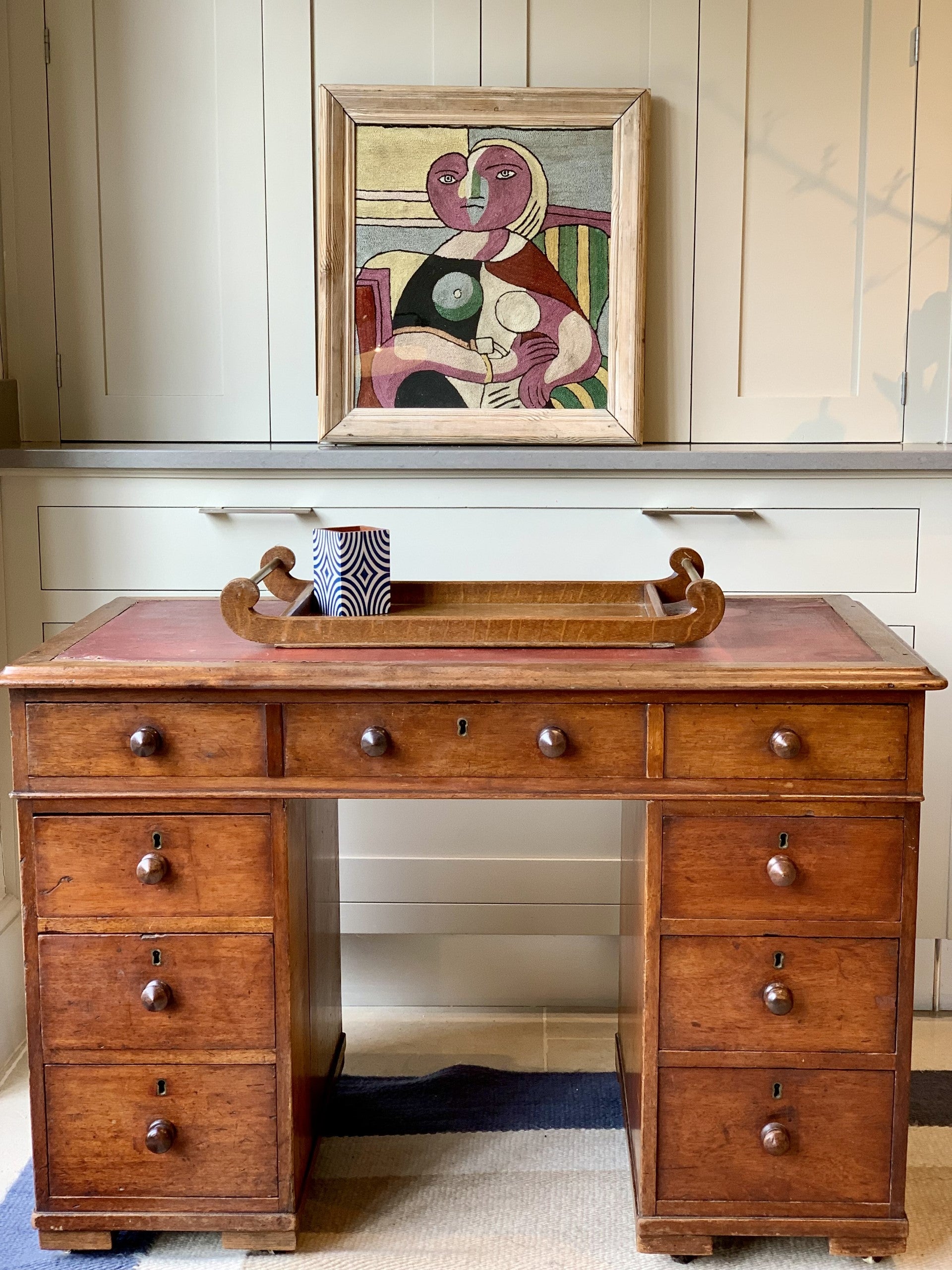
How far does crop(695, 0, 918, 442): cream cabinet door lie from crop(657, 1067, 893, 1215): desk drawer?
1.32m

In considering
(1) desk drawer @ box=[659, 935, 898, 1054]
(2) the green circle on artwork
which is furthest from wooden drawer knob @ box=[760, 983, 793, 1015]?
(2) the green circle on artwork

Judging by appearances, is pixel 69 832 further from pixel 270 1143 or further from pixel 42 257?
pixel 42 257

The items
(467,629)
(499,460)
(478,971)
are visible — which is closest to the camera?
(467,629)

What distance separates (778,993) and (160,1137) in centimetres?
92

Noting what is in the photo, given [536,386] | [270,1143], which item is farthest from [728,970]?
[536,386]

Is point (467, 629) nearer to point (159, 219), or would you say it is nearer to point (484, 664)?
point (484, 664)

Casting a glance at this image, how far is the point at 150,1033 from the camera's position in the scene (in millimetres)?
1867

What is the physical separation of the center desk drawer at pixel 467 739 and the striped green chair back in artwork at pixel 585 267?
953 millimetres

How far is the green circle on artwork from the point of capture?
2.53 m

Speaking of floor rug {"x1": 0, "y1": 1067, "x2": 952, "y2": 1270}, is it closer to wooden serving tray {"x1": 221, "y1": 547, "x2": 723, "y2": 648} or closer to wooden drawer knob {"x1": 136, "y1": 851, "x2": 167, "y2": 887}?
wooden drawer knob {"x1": 136, "y1": 851, "x2": 167, "y2": 887}

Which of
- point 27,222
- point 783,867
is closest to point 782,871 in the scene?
point 783,867

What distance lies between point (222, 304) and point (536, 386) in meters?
0.67

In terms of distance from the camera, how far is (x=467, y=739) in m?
1.80

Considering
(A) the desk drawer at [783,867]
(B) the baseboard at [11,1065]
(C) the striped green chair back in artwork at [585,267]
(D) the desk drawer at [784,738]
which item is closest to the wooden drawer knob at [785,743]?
(D) the desk drawer at [784,738]
